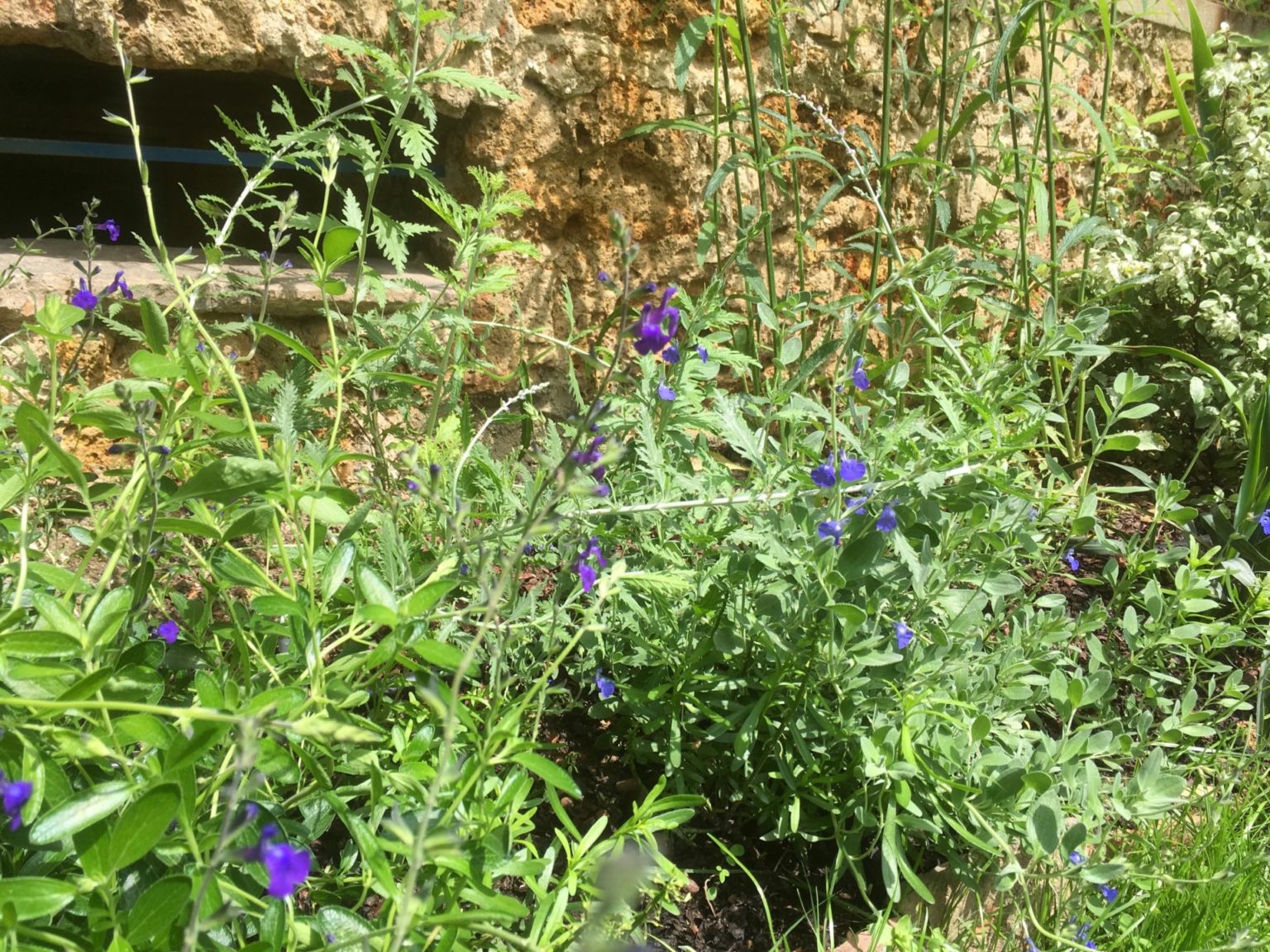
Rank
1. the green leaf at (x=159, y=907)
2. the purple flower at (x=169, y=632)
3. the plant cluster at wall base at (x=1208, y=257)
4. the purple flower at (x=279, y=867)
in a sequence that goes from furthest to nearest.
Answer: the plant cluster at wall base at (x=1208, y=257)
the purple flower at (x=169, y=632)
the green leaf at (x=159, y=907)
the purple flower at (x=279, y=867)

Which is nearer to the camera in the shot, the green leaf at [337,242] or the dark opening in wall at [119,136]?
the green leaf at [337,242]

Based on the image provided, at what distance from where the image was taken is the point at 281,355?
2203 mm

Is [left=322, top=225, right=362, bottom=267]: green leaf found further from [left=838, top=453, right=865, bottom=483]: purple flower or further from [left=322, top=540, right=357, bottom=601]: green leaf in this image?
[left=838, top=453, right=865, bottom=483]: purple flower

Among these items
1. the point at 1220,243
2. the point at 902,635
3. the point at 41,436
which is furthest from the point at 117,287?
the point at 1220,243

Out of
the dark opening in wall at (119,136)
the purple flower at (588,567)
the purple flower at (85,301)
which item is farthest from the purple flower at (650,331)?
the dark opening in wall at (119,136)

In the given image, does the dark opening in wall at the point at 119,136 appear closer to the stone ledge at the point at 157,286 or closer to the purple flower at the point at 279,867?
the stone ledge at the point at 157,286

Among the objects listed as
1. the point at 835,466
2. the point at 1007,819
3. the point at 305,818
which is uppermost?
the point at 835,466

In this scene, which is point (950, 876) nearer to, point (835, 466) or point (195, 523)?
point (835, 466)

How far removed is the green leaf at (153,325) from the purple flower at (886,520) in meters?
0.97

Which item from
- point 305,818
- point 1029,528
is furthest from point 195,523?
point 1029,528

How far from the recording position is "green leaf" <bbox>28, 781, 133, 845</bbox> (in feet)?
2.65

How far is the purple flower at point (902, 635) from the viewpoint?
1498 millimetres

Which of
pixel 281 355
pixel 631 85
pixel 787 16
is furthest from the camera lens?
pixel 787 16

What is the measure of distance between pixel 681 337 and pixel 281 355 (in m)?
0.96
